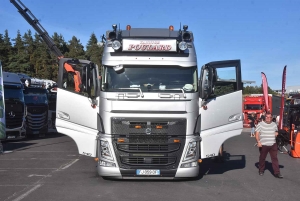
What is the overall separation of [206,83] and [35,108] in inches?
673

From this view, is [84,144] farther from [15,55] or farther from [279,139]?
[15,55]

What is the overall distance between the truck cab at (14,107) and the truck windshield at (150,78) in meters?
13.3

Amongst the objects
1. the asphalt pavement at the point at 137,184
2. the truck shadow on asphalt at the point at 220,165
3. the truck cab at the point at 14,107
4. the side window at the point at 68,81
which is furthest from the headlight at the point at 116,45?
the truck cab at the point at 14,107

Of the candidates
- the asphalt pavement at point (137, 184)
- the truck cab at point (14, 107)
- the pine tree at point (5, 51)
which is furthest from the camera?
the pine tree at point (5, 51)

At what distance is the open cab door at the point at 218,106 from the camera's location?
9461 millimetres

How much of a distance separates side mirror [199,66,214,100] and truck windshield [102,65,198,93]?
154mm

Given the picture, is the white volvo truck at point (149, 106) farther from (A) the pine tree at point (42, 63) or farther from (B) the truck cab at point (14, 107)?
(A) the pine tree at point (42, 63)

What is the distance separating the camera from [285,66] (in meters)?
18.4

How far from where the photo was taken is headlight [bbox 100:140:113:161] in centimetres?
917

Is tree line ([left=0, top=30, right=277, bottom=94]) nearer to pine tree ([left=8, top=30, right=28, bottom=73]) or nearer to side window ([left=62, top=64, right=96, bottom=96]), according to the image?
pine tree ([left=8, top=30, right=28, bottom=73])

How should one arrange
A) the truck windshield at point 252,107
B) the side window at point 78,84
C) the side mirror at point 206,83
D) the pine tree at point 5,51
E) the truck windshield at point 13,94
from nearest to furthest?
the side mirror at point 206,83
the side window at point 78,84
the truck windshield at point 13,94
the truck windshield at point 252,107
the pine tree at point 5,51

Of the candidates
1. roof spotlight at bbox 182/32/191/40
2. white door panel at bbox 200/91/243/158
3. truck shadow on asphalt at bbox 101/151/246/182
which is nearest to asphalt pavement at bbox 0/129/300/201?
truck shadow on asphalt at bbox 101/151/246/182

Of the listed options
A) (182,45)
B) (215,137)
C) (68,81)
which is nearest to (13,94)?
(68,81)

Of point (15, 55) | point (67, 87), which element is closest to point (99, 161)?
point (67, 87)
